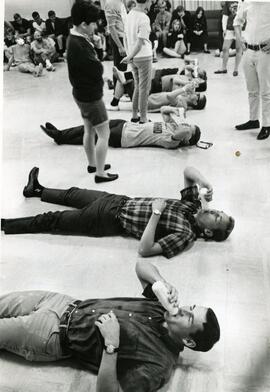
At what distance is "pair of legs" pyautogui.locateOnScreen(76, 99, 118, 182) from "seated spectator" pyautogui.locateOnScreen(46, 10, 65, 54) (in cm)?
525

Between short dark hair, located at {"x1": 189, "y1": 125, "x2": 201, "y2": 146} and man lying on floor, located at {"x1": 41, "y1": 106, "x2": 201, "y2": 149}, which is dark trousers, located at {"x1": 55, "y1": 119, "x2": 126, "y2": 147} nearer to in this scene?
man lying on floor, located at {"x1": 41, "y1": 106, "x2": 201, "y2": 149}

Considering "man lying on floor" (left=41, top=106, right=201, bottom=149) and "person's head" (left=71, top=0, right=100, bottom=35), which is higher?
"person's head" (left=71, top=0, right=100, bottom=35)

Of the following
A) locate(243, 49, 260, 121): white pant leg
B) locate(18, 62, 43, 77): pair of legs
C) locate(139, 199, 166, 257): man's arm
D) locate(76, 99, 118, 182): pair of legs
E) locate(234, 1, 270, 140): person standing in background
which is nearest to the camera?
locate(139, 199, 166, 257): man's arm

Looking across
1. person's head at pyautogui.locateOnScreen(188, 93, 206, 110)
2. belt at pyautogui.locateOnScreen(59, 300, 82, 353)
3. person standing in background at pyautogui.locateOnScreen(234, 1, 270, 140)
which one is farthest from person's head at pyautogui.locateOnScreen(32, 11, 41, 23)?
belt at pyautogui.locateOnScreen(59, 300, 82, 353)

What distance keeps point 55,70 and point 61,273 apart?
17.8 feet

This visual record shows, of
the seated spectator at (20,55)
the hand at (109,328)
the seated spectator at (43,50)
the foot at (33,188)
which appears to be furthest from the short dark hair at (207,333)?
the seated spectator at (20,55)

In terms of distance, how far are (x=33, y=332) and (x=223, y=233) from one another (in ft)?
3.88

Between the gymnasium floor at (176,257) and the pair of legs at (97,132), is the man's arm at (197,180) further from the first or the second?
the pair of legs at (97,132)

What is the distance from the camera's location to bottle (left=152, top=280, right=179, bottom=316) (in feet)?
5.52

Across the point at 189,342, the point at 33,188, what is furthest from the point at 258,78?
the point at 189,342

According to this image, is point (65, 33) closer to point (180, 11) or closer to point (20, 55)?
point (20, 55)

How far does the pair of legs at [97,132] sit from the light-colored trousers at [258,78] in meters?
1.44

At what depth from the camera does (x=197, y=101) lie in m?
4.64

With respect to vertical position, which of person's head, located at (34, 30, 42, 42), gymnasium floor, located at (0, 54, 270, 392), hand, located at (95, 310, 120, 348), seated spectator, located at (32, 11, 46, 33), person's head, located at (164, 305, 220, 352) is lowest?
gymnasium floor, located at (0, 54, 270, 392)
